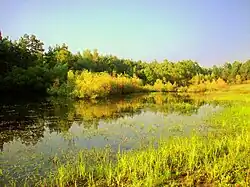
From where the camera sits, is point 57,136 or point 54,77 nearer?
point 57,136

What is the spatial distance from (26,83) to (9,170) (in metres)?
38.9

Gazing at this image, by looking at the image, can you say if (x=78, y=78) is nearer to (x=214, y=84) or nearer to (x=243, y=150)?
(x=243, y=150)

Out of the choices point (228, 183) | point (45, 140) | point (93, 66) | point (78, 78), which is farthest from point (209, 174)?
point (93, 66)

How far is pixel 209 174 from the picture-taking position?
7984 mm

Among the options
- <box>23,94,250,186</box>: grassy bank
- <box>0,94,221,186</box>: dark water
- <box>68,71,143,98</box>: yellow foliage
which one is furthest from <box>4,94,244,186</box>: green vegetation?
<box>68,71,143,98</box>: yellow foliage

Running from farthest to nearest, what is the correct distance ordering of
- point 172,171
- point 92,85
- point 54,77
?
point 54,77, point 92,85, point 172,171

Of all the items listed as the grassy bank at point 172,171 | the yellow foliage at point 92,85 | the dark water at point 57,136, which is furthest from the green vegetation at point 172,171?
the yellow foliage at point 92,85

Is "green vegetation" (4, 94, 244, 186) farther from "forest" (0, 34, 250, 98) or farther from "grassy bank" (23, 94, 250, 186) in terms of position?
"forest" (0, 34, 250, 98)

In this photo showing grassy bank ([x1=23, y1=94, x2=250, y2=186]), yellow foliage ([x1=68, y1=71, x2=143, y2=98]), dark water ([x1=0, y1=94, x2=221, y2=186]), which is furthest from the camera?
yellow foliage ([x1=68, y1=71, x2=143, y2=98])

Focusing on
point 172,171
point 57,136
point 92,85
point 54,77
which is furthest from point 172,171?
point 54,77

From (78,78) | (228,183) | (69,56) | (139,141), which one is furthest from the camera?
(69,56)

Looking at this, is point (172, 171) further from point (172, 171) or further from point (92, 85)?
point (92, 85)

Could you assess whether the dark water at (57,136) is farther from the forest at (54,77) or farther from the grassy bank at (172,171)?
the forest at (54,77)

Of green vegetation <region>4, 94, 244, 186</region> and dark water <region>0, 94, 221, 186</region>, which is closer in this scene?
green vegetation <region>4, 94, 244, 186</region>
